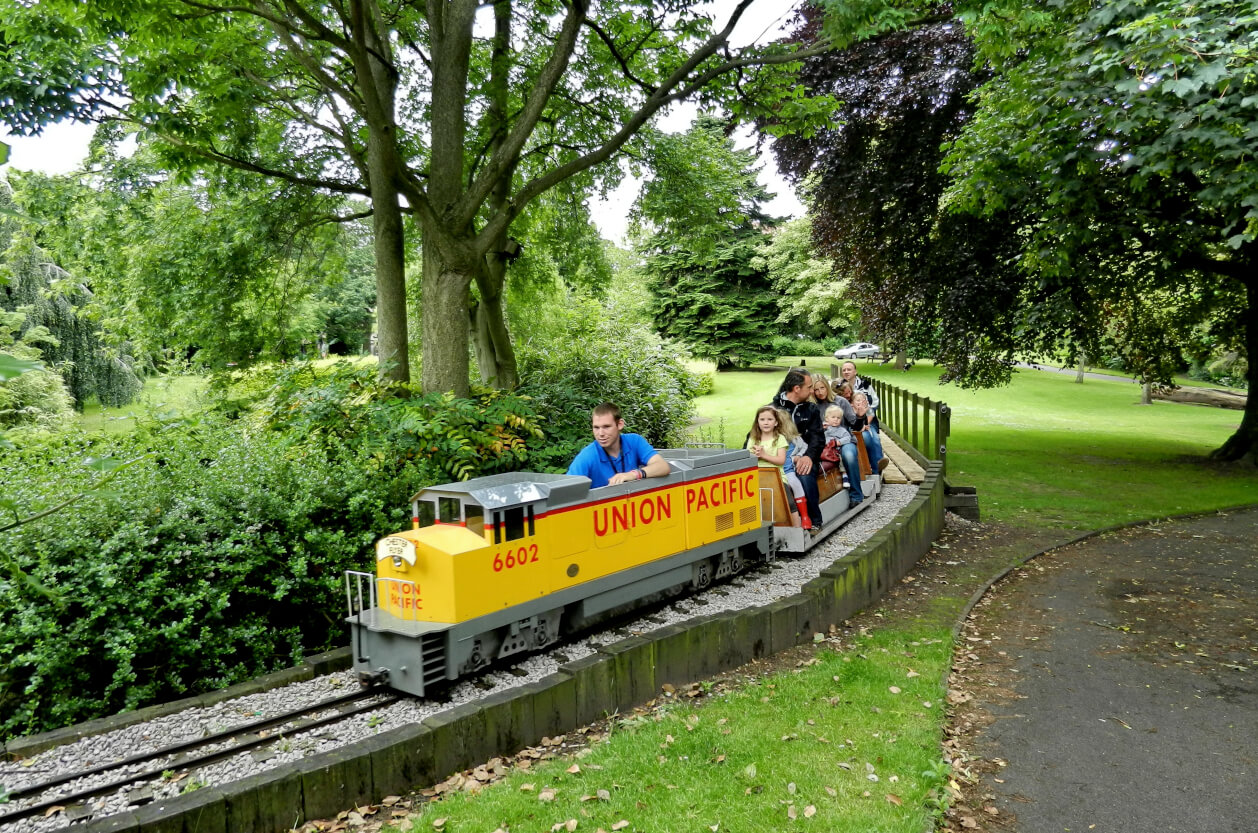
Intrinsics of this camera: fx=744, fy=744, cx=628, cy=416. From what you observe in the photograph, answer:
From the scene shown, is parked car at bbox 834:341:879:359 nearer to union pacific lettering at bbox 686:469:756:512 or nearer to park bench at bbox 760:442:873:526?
park bench at bbox 760:442:873:526

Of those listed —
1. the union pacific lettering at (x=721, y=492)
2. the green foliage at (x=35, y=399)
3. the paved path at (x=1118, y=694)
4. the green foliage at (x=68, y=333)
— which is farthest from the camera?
the green foliage at (x=68, y=333)

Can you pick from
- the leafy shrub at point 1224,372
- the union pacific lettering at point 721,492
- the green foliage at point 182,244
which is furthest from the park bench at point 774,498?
the leafy shrub at point 1224,372

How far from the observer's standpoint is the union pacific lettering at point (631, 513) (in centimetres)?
685

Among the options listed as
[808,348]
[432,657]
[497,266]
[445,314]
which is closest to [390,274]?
[445,314]

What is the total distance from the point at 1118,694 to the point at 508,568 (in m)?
5.30

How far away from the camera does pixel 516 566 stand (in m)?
6.09

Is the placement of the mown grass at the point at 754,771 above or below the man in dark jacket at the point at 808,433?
below

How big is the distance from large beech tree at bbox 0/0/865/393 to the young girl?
4.38 meters

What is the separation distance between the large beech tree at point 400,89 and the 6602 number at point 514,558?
5269 millimetres

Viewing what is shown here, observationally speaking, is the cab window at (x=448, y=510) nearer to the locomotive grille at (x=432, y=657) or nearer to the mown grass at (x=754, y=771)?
the locomotive grille at (x=432, y=657)

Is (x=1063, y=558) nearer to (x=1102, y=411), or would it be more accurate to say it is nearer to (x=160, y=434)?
(x=160, y=434)

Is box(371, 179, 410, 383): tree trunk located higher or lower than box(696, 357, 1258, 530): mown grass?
higher

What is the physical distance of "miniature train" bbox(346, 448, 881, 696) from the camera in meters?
5.69

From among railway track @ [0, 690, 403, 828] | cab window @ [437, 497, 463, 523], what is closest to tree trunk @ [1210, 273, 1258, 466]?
cab window @ [437, 497, 463, 523]
